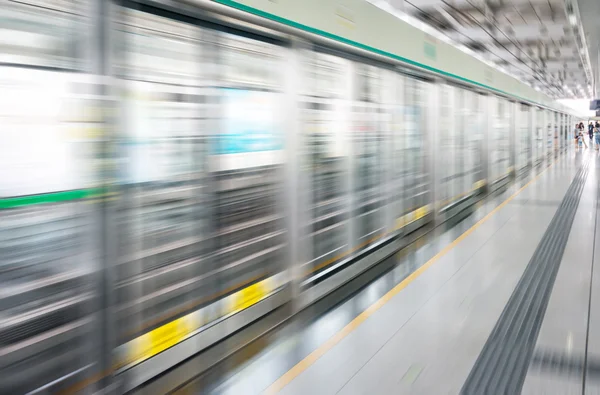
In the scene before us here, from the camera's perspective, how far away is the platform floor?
299 centimetres

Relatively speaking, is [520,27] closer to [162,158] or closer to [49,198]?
[162,158]

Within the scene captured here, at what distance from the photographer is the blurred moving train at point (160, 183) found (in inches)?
99.4

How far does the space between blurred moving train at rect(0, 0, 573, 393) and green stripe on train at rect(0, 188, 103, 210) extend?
1 centimetres

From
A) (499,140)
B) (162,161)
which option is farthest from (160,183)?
(499,140)

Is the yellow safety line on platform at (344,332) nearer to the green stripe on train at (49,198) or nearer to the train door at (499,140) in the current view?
the green stripe on train at (49,198)

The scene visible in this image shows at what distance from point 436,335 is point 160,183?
7.06ft

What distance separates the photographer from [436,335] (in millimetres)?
3654

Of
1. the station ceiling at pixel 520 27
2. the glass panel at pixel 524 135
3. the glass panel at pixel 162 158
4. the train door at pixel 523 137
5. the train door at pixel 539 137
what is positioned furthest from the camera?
the train door at pixel 539 137

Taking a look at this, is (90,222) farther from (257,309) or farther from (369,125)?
(369,125)

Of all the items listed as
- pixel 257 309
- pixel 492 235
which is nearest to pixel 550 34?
pixel 492 235

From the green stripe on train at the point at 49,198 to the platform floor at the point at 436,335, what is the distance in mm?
1210

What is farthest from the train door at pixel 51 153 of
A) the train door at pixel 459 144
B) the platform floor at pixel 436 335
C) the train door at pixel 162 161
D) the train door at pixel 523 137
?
the train door at pixel 523 137

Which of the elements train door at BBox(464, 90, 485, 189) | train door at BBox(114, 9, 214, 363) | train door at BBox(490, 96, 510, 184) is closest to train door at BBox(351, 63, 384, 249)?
train door at BBox(114, 9, 214, 363)

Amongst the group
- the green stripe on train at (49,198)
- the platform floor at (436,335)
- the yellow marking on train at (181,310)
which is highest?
the green stripe on train at (49,198)
